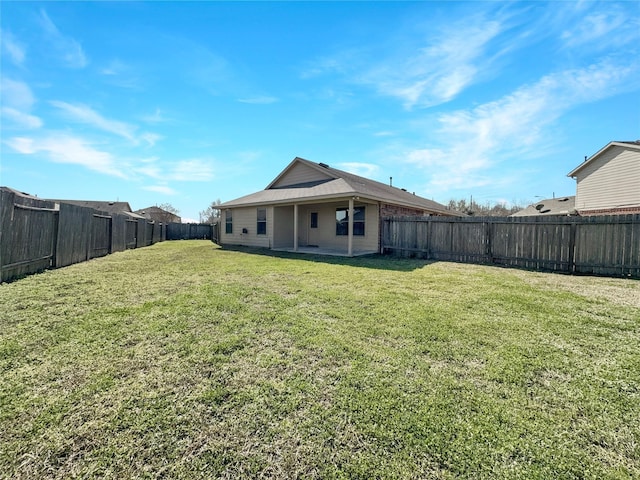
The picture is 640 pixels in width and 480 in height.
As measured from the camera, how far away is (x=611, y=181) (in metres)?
15.5

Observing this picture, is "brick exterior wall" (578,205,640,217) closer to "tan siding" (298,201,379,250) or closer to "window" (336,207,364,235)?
"tan siding" (298,201,379,250)

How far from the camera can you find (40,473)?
1544 millimetres

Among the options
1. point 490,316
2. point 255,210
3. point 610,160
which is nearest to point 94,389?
point 490,316

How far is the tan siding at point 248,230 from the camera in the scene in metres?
14.4

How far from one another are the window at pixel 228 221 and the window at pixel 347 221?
7.42 m

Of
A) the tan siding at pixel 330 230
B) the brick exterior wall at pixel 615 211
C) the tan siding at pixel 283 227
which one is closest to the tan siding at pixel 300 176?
the tan siding at pixel 330 230

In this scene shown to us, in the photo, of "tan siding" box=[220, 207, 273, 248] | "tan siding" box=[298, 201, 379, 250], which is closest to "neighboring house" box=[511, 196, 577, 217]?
"tan siding" box=[298, 201, 379, 250]

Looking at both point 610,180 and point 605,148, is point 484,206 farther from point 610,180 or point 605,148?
point 610,180

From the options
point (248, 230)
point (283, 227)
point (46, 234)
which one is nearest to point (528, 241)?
point (283, 227)

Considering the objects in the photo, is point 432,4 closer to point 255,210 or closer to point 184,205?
point 255,210

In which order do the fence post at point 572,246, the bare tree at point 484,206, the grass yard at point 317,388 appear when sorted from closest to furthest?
the grass yard at point 317,388 → the fence post at point 572,246 → the bare tree at point 484,206

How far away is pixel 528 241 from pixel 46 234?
1395cm

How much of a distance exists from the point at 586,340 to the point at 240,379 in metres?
4.18

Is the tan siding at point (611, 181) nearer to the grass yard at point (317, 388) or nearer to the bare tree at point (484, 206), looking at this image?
the grass yard at point (317, 388)
